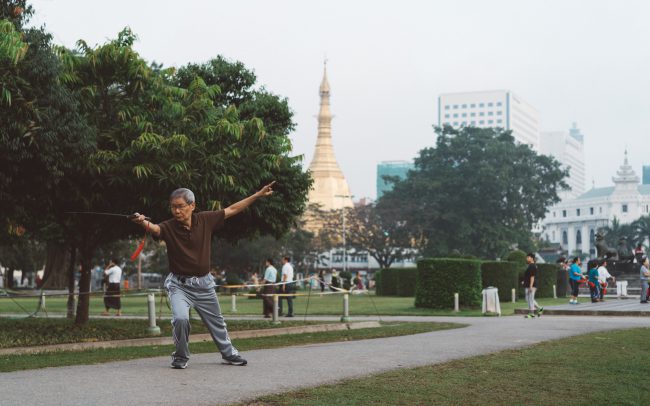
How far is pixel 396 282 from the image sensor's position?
→ 4350 centimetres

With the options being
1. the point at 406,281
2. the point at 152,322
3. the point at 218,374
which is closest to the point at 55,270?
the point at 406,281

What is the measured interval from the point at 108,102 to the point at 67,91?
5.98ft

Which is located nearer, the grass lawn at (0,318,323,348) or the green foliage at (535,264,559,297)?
the grass lawn at (0,318,323,348)

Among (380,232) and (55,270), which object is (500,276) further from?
(380,232)

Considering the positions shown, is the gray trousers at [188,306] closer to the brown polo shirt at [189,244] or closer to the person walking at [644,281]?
the brown polo shirt at [189,244]

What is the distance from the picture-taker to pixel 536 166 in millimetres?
72000

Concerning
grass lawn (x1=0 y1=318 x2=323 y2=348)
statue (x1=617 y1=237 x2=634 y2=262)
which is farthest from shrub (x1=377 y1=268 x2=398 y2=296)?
grass lawn (x1=0 y1=318 x2=323 y2=348)

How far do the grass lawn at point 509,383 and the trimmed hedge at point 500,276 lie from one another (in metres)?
20.9

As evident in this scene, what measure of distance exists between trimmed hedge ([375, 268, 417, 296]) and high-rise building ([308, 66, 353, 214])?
63.6m

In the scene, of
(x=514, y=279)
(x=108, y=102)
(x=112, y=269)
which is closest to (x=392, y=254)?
(x=514, y=279)

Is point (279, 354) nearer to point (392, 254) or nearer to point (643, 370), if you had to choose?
point (643, 370)

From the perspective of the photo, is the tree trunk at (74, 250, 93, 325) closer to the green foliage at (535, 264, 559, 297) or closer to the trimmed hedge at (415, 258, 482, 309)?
the trimmed hedge at (415, 258, 482, 309)

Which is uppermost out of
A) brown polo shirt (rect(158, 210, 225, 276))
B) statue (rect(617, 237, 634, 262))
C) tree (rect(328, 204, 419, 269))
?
tree (rect(328, 204, 419, 269))

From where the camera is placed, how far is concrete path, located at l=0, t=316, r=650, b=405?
695 cm
